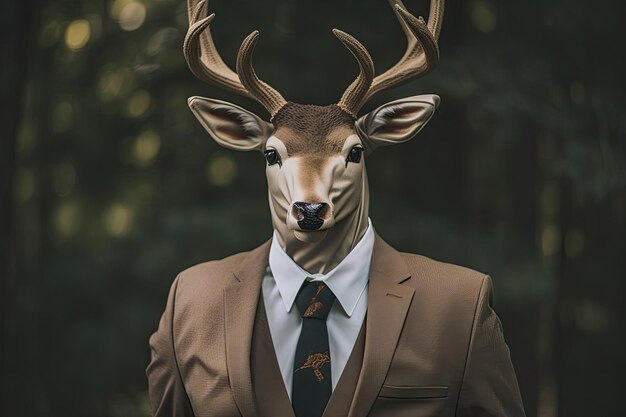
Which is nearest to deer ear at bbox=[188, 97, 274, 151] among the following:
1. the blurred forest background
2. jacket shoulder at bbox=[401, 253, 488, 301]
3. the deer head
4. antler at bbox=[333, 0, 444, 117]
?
the deer head

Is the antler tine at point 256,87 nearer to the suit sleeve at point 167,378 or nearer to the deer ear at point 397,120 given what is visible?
the deer ear at point 397,120

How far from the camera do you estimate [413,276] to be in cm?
A: 365

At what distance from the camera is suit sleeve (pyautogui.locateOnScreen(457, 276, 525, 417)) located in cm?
356

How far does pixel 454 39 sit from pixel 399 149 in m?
0.47

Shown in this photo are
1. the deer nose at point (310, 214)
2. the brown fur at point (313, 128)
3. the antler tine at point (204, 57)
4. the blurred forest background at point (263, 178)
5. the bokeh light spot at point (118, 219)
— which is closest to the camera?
the deer nose at point (310, 214)

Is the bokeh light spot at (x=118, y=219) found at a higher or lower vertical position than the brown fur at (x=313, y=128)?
lower

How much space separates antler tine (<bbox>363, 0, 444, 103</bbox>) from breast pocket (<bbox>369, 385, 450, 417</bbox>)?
739 mm

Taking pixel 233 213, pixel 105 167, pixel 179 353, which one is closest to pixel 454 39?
pixel 233 213

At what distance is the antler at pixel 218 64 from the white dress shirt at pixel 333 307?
38 centimetres

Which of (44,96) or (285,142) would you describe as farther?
(44,96)

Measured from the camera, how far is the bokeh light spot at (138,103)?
5680 mm

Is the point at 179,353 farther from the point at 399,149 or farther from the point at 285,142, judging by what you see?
the point at 399,149

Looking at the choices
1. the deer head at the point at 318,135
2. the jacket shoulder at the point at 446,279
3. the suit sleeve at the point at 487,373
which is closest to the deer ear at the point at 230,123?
the deer head at the point at 318,135

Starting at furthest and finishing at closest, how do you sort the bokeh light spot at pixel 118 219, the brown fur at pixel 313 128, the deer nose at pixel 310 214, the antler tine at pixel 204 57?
the bokeh light spot at pixel 118 219 → the antler tine at pixel 204 57 → the brown fur at pixel 313 128 → the deer nose at pixel 310 214
